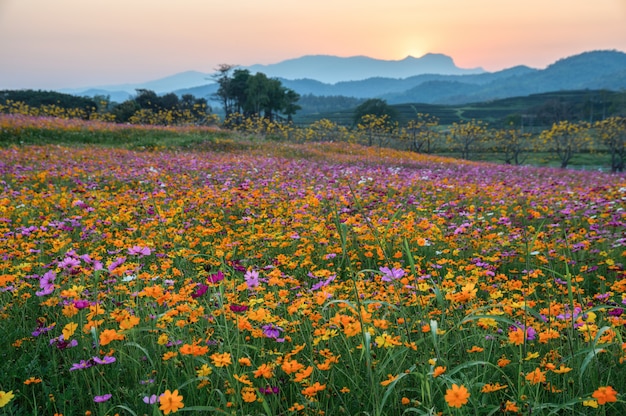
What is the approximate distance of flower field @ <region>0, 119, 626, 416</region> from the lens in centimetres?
197

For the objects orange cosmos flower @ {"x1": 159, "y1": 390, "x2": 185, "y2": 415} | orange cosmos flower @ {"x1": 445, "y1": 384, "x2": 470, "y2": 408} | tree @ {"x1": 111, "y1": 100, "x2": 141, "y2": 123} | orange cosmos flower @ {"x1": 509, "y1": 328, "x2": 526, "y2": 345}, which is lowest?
orange cosmos flower @ {"x1": 509, "y1": 328, "x2": 526, "y2": 345}

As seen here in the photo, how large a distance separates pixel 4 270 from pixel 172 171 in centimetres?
699

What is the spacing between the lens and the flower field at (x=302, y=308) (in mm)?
1969

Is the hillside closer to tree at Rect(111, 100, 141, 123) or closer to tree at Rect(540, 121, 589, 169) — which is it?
tree at Rect(540, 121, 589, 169)

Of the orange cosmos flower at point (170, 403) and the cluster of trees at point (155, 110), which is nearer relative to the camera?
the orange cosmos flower at point (170, 403)

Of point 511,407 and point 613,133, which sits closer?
point 511,407

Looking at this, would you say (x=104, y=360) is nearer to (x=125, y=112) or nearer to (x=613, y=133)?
(x=613, y=133)

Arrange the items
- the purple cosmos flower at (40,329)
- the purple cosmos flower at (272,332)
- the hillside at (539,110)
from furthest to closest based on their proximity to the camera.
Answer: the hillside at (539,110) < the purple cosmos flower at (40,329) < the purple cosmos flower at (272,332)

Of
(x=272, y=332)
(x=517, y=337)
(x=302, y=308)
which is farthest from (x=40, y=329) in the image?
(x=517, y=337)

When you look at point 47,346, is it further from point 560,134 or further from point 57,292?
point 560,134

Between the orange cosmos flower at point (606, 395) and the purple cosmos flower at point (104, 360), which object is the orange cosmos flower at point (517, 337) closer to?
the orange cosmos flower at point (606, 395)

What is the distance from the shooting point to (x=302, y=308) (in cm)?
274

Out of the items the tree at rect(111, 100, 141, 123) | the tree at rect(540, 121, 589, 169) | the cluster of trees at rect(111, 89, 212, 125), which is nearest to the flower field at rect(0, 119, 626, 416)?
the cluster of trees at rect(111, 89, 212, 125)

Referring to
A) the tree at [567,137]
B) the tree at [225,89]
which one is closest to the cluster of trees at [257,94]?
the tree at [225,89]
